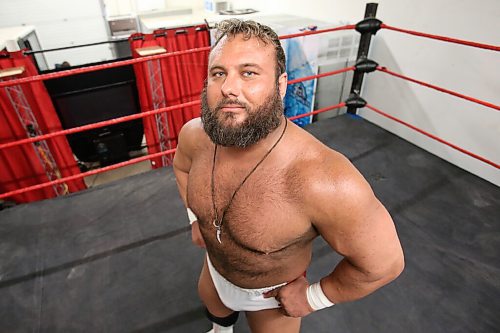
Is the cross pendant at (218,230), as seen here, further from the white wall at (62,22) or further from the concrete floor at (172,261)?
the white wall at (62,22)

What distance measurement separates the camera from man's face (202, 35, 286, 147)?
28.2 inches

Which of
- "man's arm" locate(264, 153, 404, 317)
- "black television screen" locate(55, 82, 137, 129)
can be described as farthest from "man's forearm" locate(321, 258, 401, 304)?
"black television screen" locate(55, 82, 137, 129)

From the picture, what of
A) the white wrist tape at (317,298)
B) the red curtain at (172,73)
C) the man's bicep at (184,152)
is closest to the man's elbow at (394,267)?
the white wrist tape at (317,298)

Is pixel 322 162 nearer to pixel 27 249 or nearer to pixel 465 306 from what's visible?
pixel 465 306

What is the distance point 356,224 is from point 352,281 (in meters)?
0.19

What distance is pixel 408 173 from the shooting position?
2.13 metres

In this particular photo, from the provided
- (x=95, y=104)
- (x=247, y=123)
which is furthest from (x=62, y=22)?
(x=247, y=123)

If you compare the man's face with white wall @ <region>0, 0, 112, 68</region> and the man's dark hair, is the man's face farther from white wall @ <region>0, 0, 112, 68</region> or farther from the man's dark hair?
white wall @ <region>0, 0, 112, 68</region>

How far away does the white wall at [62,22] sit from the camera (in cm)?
527

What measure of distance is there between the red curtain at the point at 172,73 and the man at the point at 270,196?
106 inches

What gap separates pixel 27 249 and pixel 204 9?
4.71 metres

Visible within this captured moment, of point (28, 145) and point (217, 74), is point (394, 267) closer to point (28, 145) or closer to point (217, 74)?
point (217, 74)

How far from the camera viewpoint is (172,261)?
1.62 m

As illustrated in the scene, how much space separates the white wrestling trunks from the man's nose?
0.60 metres
